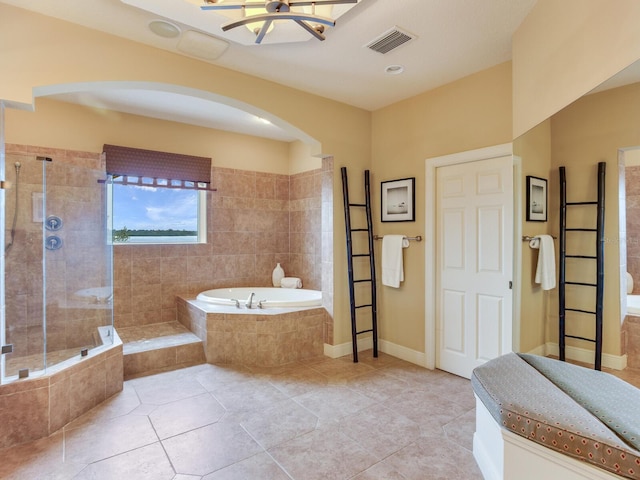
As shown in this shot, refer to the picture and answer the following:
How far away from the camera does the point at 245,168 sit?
4863mm

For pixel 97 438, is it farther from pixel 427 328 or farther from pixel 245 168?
pixel 245 168

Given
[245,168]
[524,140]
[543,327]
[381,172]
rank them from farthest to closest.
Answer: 1. [245,168]
2. [381,172]
3. [524,140]
4. [543,327]

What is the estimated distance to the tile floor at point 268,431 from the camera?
183 cm

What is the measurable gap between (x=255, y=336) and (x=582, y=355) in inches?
104

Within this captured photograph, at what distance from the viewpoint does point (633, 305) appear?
1139mm

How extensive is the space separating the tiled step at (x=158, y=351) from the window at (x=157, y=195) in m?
1.23

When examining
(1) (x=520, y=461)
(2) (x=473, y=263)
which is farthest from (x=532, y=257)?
(2) (x=473, y=263)

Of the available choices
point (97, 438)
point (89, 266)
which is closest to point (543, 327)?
point (97, 438)

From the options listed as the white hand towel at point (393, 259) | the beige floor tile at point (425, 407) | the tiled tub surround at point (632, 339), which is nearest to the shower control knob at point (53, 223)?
the white hand towel at point (393, 259)

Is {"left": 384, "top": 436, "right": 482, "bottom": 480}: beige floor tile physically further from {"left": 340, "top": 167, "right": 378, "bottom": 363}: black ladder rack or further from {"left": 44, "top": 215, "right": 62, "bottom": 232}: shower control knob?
{"left": 44, "top": 215, "right": 62, "bottom": 232}: shower control knob

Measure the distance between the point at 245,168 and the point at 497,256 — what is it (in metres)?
3.49

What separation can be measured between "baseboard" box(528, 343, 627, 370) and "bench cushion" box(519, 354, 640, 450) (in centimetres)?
4

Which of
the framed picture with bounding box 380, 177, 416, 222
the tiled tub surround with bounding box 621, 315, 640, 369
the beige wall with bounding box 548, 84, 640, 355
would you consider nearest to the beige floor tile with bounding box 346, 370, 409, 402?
the framed picture with bounding box 380, 177, 416, 222

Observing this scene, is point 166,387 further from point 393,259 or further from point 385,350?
point 393,259
